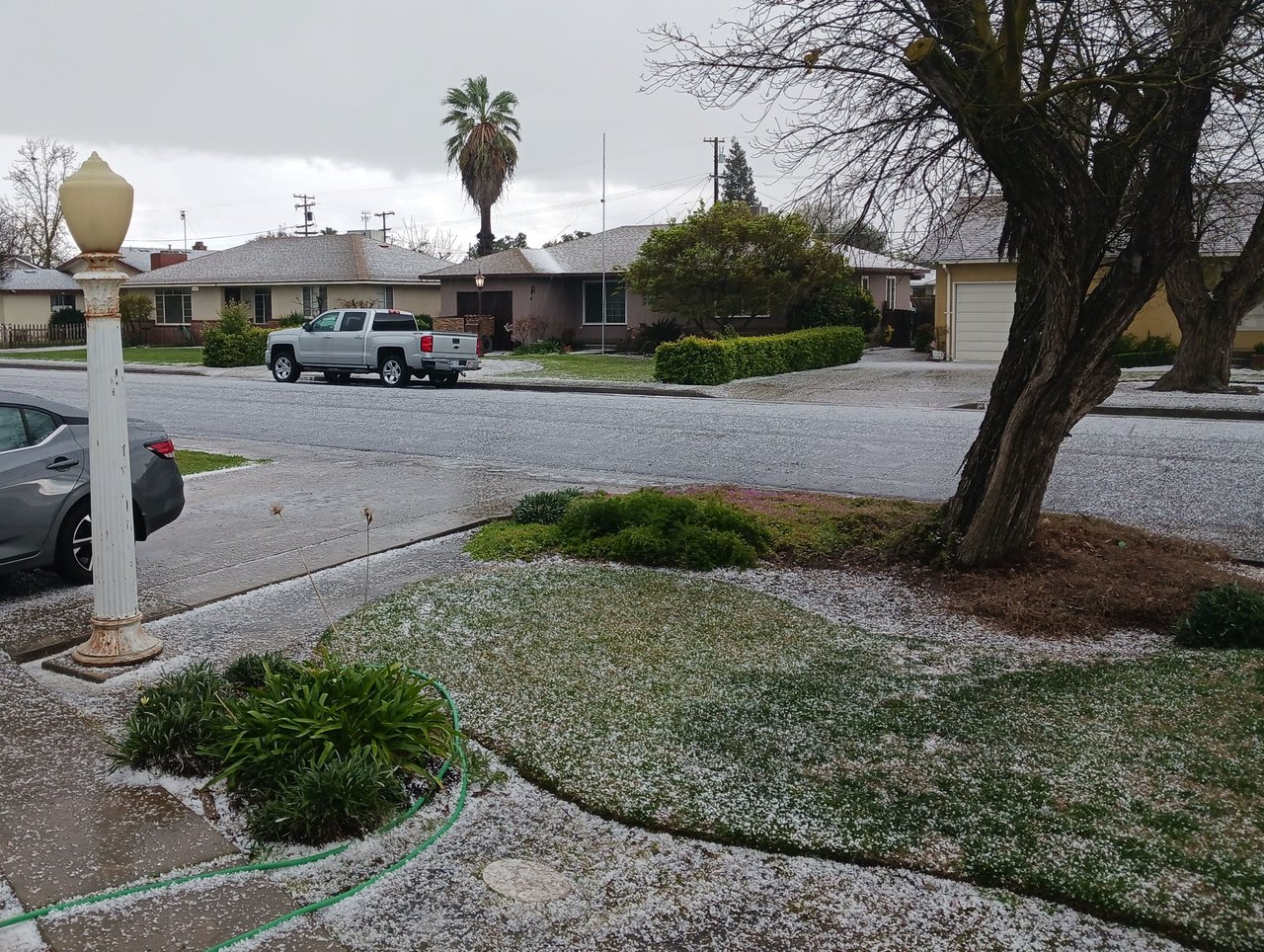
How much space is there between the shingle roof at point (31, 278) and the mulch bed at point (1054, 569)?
54451 mm

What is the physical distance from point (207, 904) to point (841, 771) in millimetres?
2466

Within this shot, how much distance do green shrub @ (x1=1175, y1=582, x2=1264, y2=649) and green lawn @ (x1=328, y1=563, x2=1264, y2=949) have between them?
0.77ft

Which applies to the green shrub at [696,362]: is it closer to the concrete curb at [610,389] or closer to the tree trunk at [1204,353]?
the concrete curb at [610,389]

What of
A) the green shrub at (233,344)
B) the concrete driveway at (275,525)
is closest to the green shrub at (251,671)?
the concrete driveway at (275,525)

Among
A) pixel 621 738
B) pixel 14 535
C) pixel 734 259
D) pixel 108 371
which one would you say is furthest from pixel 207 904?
pixel 734 259

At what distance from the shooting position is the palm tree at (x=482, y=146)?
47688 mm

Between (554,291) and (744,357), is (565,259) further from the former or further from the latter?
(744,357)

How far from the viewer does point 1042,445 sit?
7461 mm

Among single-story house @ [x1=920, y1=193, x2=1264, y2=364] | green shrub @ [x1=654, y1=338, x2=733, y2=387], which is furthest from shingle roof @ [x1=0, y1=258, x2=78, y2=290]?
single-story house @ [x1=920, y1=193, x2=1264, y2=364]

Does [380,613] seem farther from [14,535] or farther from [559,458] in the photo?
[559,458]

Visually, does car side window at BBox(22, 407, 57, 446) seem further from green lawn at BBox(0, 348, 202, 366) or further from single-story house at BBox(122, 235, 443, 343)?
single-story house at BBox(122, 235, 443, 343)

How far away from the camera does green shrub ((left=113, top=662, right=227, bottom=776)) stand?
15.7 ft

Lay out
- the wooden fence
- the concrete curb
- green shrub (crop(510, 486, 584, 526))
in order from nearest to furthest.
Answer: green shrub (crop(510, 486, 584, 526)) < the concrete curb < the wooden fence

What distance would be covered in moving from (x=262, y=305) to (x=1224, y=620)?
47.2 m
